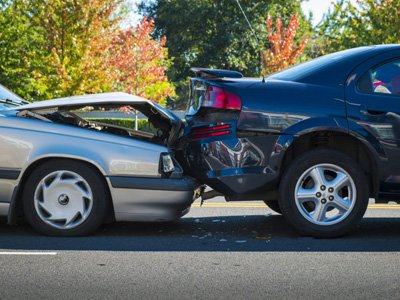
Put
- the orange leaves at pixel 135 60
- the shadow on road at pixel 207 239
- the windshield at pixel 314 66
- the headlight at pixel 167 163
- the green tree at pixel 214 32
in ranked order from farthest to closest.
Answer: the green tree at pixel 214 32 < the orange leaves at pixel 135 60 < the windshield at pixel 314 66 < the headlight at pixel 167 163 < the shadow on road at pixel 207 239

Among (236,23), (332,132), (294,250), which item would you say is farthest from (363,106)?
(236,23)

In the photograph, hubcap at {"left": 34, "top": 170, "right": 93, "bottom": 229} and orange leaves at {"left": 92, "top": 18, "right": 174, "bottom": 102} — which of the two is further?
orange leaves at {"left": 92, "top": 18, "right": 174, "bottom": 102}

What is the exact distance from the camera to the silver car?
235 inches

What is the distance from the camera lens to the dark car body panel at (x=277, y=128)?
598 centimetres

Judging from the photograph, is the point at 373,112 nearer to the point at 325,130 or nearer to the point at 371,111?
the point at 371,111

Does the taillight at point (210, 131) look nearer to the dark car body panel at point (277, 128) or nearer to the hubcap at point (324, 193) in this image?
the dark car body panel at point (277, 128)

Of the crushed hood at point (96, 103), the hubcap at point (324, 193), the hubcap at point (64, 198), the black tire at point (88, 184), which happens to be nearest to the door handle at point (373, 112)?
the hubcap at point (324, 193)

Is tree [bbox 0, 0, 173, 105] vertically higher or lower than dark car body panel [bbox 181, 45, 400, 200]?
higher

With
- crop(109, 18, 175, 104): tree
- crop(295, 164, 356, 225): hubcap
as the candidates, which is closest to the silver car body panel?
crop(295, 164, 356, 225): hubcap

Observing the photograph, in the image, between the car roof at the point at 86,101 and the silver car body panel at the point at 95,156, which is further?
the car roof at the point at 86,101

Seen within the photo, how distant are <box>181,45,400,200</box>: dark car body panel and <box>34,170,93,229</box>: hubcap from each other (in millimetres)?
992

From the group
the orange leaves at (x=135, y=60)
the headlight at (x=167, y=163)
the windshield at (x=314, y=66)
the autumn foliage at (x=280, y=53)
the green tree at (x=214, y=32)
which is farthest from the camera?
the green tree at (x=214, y=32)

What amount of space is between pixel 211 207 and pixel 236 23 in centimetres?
4044

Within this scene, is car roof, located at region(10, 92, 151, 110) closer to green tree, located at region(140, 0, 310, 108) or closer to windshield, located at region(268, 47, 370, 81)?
windshield, located at region(268, 47, 370, 81)
